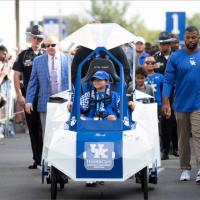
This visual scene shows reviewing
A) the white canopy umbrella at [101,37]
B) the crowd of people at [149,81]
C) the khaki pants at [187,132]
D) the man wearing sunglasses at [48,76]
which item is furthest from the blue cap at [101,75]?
the man wearing sunglasses at [48,76]

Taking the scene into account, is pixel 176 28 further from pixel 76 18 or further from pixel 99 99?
pixel 76 18

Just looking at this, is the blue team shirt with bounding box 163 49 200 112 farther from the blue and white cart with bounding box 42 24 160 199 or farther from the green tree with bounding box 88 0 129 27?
the green tree with bounding box 88 0 129 27

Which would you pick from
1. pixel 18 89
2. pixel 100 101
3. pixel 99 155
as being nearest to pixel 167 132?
pixel 18 89

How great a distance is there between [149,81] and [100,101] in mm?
4770

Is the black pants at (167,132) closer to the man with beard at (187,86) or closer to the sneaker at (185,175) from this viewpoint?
the sneaker at (185,175)

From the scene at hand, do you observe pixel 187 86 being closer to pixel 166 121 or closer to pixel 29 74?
pixel 29 74

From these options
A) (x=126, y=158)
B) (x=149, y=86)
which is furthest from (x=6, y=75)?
(x=126, y=158)

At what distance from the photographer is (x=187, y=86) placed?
1336 centimetres

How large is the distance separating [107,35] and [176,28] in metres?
14.9

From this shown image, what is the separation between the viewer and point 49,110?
12953 millimetres

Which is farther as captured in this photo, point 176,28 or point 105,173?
point 176,28

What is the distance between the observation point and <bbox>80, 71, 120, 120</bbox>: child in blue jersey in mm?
12031

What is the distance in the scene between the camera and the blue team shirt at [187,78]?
1330 cm

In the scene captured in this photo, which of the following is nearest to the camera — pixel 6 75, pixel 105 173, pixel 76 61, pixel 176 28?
pixel 105 173
